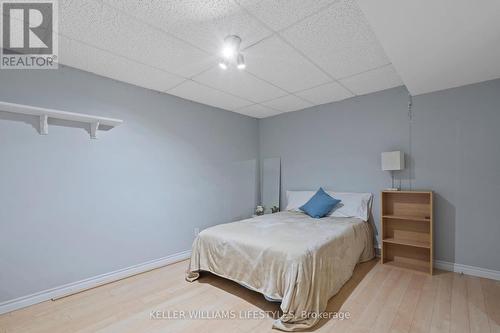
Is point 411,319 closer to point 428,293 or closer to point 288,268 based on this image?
point 428,293

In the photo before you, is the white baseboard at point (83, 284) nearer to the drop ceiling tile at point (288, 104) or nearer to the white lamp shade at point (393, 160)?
the drop ceiling tile at point (288, 104)

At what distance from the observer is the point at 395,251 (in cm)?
322

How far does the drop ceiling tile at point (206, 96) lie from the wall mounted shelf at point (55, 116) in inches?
37.4

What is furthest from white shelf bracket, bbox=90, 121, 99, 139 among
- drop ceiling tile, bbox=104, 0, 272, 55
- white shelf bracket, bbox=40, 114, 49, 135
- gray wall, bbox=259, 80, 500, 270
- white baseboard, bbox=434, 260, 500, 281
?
white baseboard, bbox=434, 260, 500, 281

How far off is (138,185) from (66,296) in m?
1.35

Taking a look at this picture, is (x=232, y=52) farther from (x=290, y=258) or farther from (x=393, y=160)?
(x=393, y=160)

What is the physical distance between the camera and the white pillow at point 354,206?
3328 mm

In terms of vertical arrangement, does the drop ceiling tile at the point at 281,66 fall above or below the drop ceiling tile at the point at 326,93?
above

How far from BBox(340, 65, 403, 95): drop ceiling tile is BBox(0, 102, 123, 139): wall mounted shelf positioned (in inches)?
115

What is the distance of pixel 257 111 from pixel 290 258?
301 cm

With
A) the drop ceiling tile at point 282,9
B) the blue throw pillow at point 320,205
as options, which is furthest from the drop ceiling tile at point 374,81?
the blue throw pillow at point 320,205

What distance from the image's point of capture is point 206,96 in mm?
3547

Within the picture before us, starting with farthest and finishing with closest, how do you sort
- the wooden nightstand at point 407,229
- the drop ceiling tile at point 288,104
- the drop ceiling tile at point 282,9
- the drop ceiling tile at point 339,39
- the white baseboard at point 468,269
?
1. the drop ceiling tile at point 288,104
2. the wooden nightstand at point 407,229
3. the white baseboard at point 468,269
4. the drop ceiling tile at point 339,39
5. the drop ceiling tile at point 282,9
